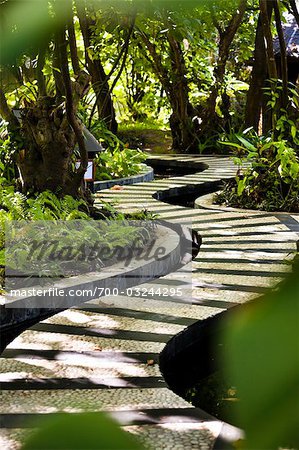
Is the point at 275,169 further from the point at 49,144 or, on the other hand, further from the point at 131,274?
the point at 131,274

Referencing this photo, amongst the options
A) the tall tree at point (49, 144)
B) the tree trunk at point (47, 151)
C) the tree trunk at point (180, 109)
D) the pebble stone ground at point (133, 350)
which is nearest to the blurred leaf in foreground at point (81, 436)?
the pebble stone ground at point (133, 350)

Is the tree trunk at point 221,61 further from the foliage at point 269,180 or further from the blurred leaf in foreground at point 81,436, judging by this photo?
the blurred leaf in foreground at point 81,436

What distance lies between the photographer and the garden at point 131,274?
15cm

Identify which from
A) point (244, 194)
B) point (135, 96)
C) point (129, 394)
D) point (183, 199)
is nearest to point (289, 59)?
point (135, 96)

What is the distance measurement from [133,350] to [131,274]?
1.24m

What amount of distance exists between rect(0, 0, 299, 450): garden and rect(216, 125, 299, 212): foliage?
16 mm

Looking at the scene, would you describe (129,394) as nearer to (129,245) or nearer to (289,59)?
(129,245)

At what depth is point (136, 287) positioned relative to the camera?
3.91 meters

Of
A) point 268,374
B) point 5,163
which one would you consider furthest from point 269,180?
point 268,374

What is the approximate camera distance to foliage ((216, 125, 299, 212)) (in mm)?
6426

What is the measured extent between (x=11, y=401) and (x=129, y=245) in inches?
88.0

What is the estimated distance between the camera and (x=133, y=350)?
296 cm

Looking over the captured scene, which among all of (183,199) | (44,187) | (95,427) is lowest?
(183,199)

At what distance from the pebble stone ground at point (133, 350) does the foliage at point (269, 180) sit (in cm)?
144
